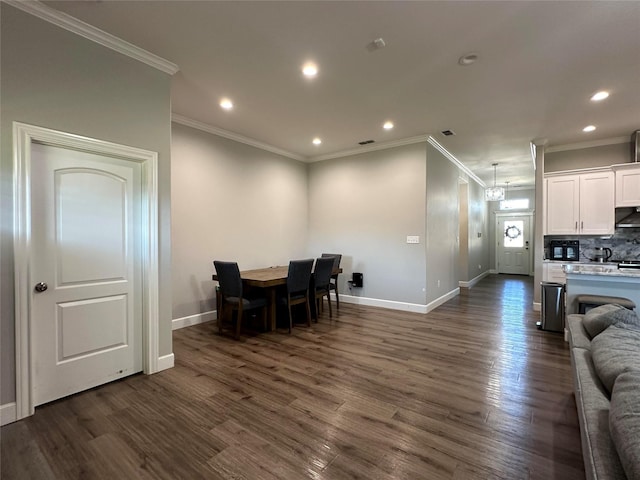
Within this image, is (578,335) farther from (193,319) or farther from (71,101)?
(193,319)

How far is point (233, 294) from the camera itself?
12.7 ft

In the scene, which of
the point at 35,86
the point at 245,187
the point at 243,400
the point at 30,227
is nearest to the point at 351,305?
the point at 245,187

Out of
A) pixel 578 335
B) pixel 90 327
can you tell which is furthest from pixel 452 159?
pixel 90 327

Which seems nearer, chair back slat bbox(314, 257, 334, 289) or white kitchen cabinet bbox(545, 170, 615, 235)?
chair back slat bbox(314, 257, 334, 289)

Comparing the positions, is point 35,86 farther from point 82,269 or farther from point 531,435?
point 531,435

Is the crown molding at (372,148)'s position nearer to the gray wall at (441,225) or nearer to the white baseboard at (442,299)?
the gray wall at (441,225)

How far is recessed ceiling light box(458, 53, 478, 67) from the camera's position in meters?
2.72

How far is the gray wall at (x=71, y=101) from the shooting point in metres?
2.07

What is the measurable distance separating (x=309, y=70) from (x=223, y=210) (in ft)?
8.73

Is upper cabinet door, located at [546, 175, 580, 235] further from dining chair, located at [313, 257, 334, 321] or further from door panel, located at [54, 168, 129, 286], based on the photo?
door panel, located at [54, 168, 129, 286]

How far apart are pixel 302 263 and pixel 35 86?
10.0ft

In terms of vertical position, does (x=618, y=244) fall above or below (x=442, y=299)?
above

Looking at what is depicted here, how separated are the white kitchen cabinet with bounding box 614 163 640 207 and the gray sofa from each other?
3.83 metres

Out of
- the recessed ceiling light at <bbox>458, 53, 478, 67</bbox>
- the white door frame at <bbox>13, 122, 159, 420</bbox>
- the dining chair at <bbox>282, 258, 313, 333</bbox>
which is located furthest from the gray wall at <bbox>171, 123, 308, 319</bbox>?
the recessed ceiling light at <bbox>458, 53, 478, 67</bbox>
